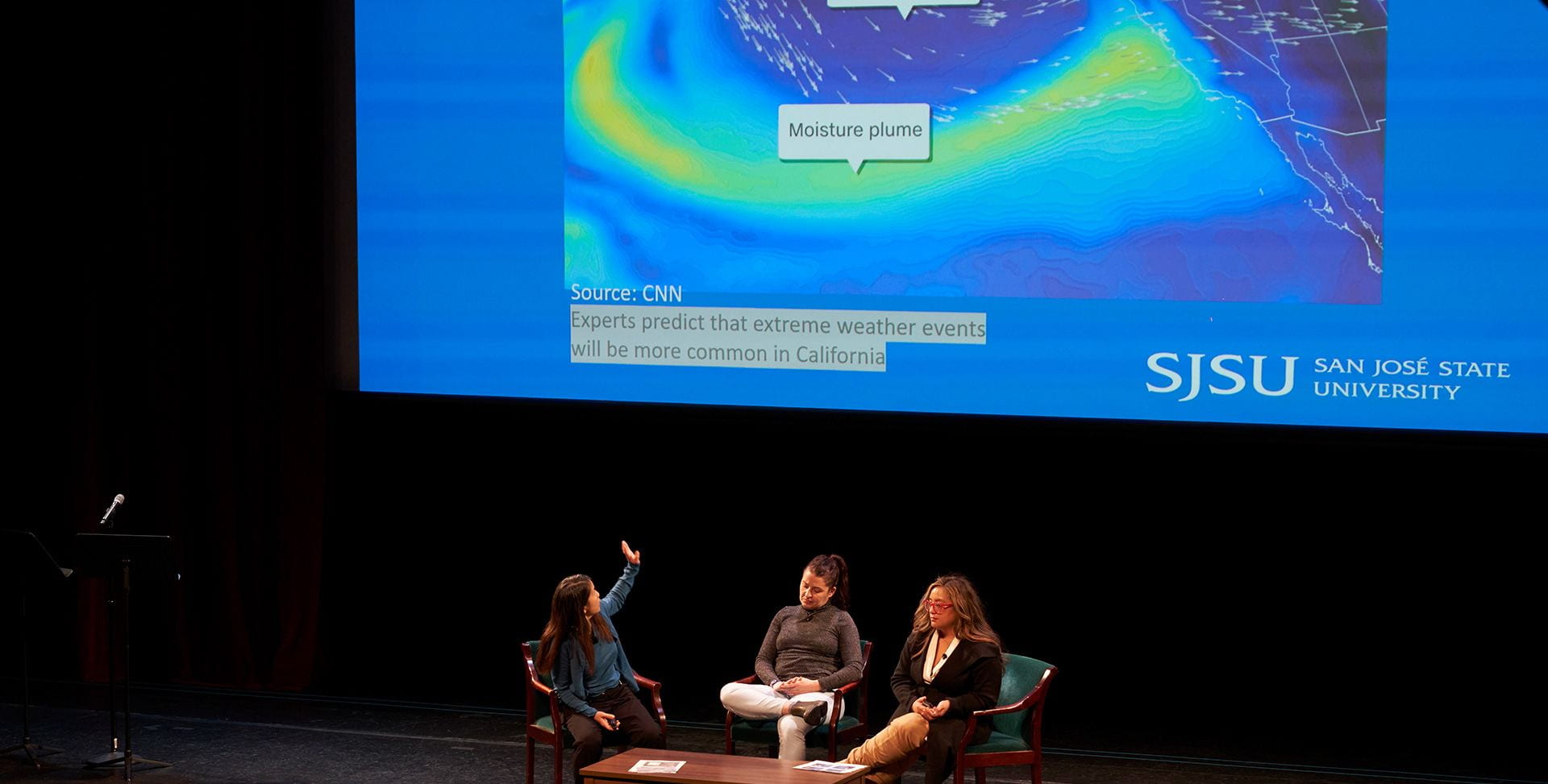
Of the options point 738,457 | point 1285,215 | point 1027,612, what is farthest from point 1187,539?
point 738,457

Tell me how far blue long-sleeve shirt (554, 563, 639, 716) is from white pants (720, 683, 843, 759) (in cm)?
39

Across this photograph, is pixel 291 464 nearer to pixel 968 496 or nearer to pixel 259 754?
pixel 259 754

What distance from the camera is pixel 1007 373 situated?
657cm

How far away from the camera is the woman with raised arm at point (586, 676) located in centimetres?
601

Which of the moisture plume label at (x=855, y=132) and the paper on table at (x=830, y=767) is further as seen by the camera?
the moisture plume label at (x=855, y=132)

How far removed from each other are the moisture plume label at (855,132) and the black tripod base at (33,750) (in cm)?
353

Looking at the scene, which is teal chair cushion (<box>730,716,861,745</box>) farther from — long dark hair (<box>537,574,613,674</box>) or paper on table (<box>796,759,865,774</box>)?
long dark hair (<box>537,574,613,674</box>)

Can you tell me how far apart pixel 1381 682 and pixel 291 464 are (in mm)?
4306

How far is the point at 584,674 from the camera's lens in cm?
611

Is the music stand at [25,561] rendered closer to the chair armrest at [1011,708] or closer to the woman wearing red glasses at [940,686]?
the woman wearing red glasses at [940,686]

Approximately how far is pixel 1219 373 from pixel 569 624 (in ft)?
7.79

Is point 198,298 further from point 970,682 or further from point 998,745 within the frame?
point 998,745

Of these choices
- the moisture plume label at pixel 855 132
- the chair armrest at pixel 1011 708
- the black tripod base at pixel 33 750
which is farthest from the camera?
the black tripod base at pixel 33 750

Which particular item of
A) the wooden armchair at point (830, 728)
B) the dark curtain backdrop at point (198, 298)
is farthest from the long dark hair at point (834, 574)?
the dark curtain backdrop at point (198, 298)
